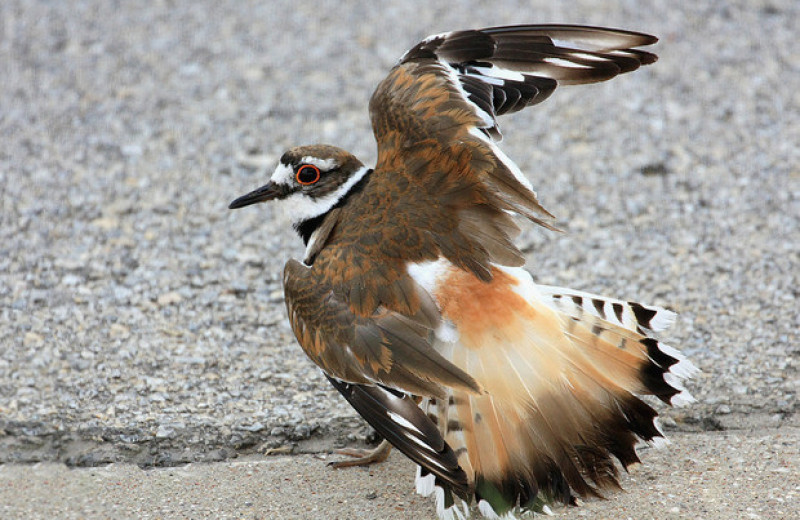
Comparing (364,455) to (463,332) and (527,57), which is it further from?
(527,57)

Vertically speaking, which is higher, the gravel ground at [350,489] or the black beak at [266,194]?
the black beak at [266,194]

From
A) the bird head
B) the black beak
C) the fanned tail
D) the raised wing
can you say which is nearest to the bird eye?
the bird head

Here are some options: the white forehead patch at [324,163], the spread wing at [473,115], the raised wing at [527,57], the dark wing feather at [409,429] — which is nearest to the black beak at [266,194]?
the white forehead patch at [324,163]

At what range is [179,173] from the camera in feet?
18.0

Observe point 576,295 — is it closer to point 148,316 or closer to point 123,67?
point 148,316

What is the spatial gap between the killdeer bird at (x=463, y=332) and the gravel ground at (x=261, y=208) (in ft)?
2.14

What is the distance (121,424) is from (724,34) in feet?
15.5

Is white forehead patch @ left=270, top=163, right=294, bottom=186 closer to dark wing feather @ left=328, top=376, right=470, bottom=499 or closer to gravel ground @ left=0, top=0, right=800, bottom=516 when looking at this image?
gravel ground @ left=0, top=0, right=800, bottom=516

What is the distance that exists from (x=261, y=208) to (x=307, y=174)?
5.45 ft

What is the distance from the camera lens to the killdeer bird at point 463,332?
3.02m

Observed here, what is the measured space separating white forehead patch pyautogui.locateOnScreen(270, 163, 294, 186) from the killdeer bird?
0.16 m

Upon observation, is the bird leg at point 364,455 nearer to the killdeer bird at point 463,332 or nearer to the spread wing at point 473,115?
the killdeer bird at point 463,332

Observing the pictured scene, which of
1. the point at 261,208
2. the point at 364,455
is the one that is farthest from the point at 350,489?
the point at 261,208

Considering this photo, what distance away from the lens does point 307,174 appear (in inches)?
146
